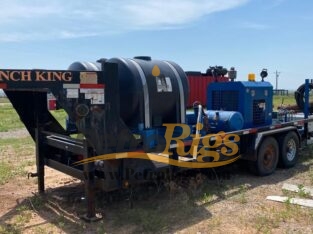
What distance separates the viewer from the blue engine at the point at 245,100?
7.79 metres

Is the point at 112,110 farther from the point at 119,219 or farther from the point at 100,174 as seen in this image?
the point at 119,219

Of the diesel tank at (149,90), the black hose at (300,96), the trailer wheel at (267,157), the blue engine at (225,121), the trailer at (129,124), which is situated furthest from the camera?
the black hose at (300,96)

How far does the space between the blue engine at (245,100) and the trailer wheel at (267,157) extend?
458 millimetres

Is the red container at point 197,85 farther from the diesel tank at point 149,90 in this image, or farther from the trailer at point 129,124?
the diesel tank at point 149,90

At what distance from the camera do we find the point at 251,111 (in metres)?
7.96

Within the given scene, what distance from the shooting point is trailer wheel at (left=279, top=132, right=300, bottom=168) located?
27.4ft

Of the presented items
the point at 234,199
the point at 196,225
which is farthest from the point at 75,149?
the point at 234,199

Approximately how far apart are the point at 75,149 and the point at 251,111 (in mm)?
3966

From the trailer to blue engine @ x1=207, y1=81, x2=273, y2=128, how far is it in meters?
0.02

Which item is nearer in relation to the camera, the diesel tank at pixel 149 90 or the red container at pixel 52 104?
the red container at pixel 52 104

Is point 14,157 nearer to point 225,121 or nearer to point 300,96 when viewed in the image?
point 225,121

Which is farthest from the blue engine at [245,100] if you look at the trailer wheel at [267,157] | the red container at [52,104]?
the red container at [52,104]

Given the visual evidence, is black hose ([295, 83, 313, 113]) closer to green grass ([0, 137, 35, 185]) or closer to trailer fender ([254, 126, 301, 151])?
trailer fender ([254, 126, 301, 151])

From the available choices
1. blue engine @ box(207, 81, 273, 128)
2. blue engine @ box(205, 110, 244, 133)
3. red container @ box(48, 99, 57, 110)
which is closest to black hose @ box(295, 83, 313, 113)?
blue engine @ box(207, 81, 273, 128)
